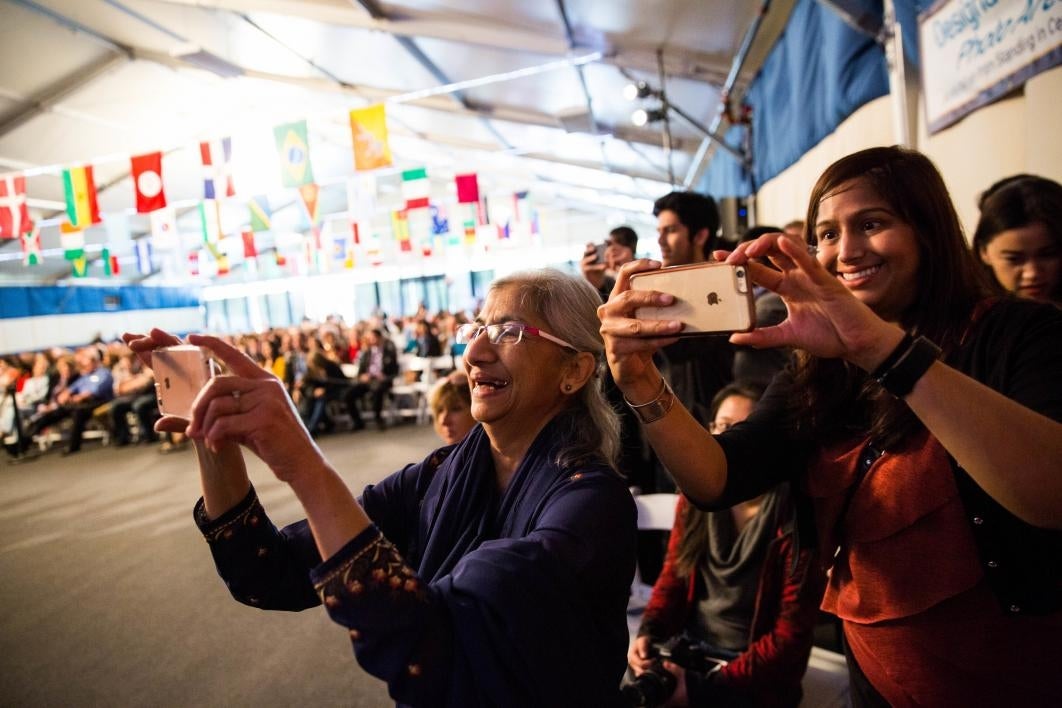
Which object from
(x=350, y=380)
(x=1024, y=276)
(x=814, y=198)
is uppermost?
(x=814, y=198)

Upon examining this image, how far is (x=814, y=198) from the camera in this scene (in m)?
0.98

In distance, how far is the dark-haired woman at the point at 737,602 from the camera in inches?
57.4

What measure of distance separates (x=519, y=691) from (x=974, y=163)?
2.92m

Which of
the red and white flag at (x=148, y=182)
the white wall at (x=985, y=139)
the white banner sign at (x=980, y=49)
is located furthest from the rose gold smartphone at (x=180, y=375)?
the red and white flag at (x=148, y=182)

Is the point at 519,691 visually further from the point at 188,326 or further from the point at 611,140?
the point at 188,326

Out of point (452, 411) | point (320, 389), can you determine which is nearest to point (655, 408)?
point (452, 411)

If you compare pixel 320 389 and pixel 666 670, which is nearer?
pixel 666 670

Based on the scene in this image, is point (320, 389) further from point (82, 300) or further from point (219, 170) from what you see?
point (82, 300)

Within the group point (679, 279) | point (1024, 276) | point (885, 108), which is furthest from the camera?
point (885, 108)

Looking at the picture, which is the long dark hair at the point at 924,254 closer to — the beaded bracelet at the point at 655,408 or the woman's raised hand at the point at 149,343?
the beaded bracelet at the point at 655,408

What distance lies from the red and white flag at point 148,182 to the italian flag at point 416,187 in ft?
9.38

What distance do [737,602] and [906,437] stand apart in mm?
979

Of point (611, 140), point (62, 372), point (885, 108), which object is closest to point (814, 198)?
point (885, 108)

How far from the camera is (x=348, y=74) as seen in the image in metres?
7.64
